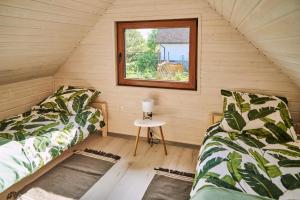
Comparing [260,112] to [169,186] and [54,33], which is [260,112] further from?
[54,33]

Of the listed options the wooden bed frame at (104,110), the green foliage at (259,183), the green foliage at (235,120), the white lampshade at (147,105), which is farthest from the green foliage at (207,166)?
the wooden bed frame at (104,110)

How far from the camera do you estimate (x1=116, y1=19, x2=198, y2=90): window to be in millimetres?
2883

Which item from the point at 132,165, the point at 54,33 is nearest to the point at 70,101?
the point at 54,33

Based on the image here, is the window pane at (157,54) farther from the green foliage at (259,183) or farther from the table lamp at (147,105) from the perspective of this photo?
the green foliage at (259,183)

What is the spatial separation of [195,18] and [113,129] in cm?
183

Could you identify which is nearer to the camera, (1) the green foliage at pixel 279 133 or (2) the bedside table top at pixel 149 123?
(1) the green foliage at pixel 279 133

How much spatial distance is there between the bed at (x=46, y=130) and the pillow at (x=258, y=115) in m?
1.62

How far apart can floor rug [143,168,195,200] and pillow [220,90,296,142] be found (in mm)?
648

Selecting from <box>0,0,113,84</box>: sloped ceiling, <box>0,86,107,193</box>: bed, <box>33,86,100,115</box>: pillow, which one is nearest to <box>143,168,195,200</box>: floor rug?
<box>0,86,107,193</box>: bed

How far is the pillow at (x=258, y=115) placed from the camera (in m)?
2.21

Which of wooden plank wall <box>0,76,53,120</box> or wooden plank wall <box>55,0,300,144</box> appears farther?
wooden plank wall <box>0,76,53,120</box>

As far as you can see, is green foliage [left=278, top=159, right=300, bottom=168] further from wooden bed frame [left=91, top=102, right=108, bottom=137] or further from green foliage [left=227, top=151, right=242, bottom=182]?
wooden bed frame [left=91, top=102, right=108, bottom=137]

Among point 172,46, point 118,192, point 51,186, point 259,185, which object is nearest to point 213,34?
point 172,46

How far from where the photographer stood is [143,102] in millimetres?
2908
